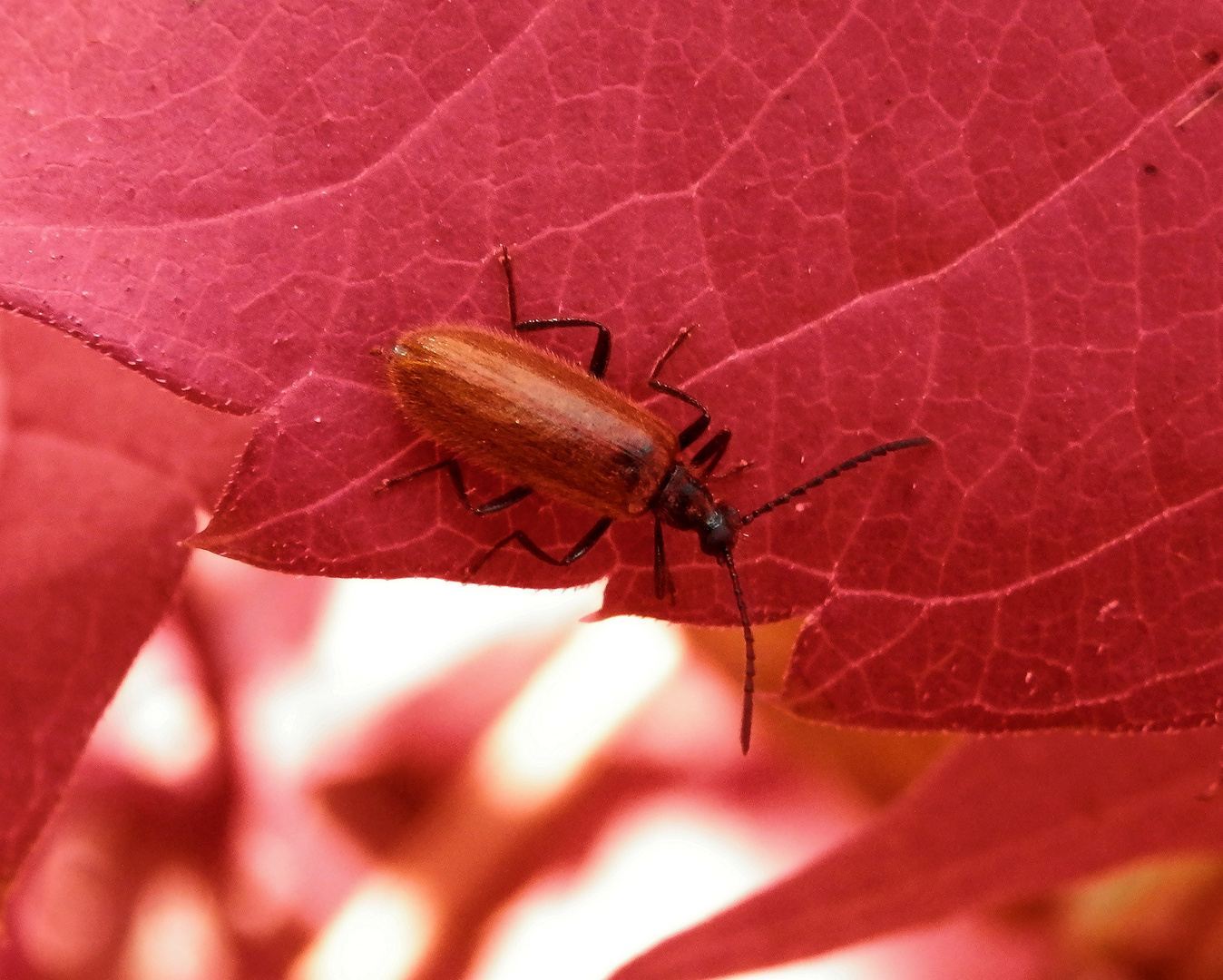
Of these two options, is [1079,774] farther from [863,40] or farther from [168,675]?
[168,675]

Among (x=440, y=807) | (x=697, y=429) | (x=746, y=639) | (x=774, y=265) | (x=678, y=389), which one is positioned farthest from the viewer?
(x=440, y=807)

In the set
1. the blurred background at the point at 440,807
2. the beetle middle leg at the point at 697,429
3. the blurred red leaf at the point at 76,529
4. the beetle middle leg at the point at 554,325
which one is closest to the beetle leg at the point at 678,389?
the beetle middle leg at the point at 697,429

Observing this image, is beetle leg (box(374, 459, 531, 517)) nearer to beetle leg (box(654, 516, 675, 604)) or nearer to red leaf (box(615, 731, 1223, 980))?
beetle leg (box(654, 516, 675, 604))

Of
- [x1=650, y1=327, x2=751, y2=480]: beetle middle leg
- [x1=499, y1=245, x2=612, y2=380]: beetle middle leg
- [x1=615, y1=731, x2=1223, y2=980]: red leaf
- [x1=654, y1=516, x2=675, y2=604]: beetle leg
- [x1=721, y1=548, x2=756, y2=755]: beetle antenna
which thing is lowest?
[x1=615, y1=731, x2=1223, y2=980]: red leaf

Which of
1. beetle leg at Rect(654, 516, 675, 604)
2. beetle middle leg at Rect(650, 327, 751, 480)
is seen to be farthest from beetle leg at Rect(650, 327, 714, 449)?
beetle leg at Rect(654, 516, 675, 604)

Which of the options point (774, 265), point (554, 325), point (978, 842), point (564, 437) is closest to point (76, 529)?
point (564, 437)

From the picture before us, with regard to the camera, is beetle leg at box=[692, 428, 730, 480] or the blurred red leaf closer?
beetle leg at box=[692, 428, 730, 480]

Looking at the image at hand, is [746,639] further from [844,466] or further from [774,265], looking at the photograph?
[774,265]

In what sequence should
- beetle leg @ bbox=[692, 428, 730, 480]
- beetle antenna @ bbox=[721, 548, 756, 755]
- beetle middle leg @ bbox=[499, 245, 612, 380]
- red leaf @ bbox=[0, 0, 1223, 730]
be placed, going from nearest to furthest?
red leaf @ bbox=[0, 0, 1223, 730] → beetle middle leg @ bbox=[499, 245, 612, 380] → beetle antenna @ bbox=[721, 548, 756, 755] → beetle leg @ bbox=[692, 428, 730, 480]
